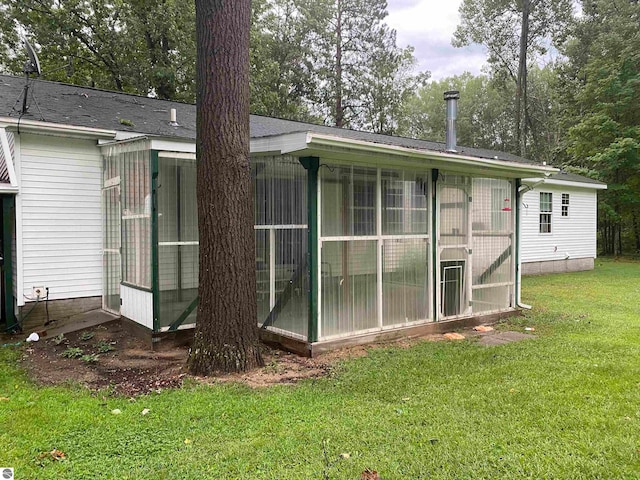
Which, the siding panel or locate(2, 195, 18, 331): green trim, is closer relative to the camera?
the siding panel

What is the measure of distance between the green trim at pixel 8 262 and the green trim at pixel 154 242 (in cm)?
229

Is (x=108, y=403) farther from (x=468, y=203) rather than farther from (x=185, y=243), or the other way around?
(x=468, y=203)

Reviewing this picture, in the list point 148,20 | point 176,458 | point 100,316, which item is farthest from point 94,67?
point 176,458

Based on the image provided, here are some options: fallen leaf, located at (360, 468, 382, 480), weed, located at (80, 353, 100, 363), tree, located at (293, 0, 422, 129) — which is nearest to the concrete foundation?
weed, located at (80, 353, 100, 363)

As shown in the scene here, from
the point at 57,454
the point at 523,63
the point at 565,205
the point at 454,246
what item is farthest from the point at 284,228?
the point at 523,63

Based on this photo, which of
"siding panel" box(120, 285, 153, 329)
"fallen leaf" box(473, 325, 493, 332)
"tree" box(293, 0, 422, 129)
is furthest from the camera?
"tree" box(293, 0, 422, 129)

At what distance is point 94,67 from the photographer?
16656mm

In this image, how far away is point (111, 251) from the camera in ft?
22.3

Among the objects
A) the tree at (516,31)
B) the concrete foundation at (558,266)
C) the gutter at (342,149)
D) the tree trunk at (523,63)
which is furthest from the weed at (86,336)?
the tree at (516,31)

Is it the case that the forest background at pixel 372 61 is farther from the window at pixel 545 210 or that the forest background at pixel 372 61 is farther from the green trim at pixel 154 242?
the green trim at pixel 154 242

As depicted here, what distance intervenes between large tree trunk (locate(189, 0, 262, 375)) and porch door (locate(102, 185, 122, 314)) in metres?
2.61

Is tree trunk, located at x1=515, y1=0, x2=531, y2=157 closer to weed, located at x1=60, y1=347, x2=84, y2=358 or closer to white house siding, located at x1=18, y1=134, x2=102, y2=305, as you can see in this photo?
white house siding, located at x1=18, y1=134, x2=102, y2=305

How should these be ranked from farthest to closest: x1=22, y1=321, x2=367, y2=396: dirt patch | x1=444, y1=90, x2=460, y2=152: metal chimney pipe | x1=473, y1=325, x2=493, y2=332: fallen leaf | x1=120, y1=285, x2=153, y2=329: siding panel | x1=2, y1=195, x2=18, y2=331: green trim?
x1=444, y1=90, x2=460, y2=152: metal chimney pipe → x1=473, y1=325, x2=493, y2=332: fallen leaf → x1=2, y1=195, x2=18, y2=331: green trim → x1=120, y1=285, x2=153, y2=329: siding panel → x1=22, y1=321, x2=367, y2=396: dirt patch

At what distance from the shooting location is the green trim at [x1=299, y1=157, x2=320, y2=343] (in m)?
5.12
